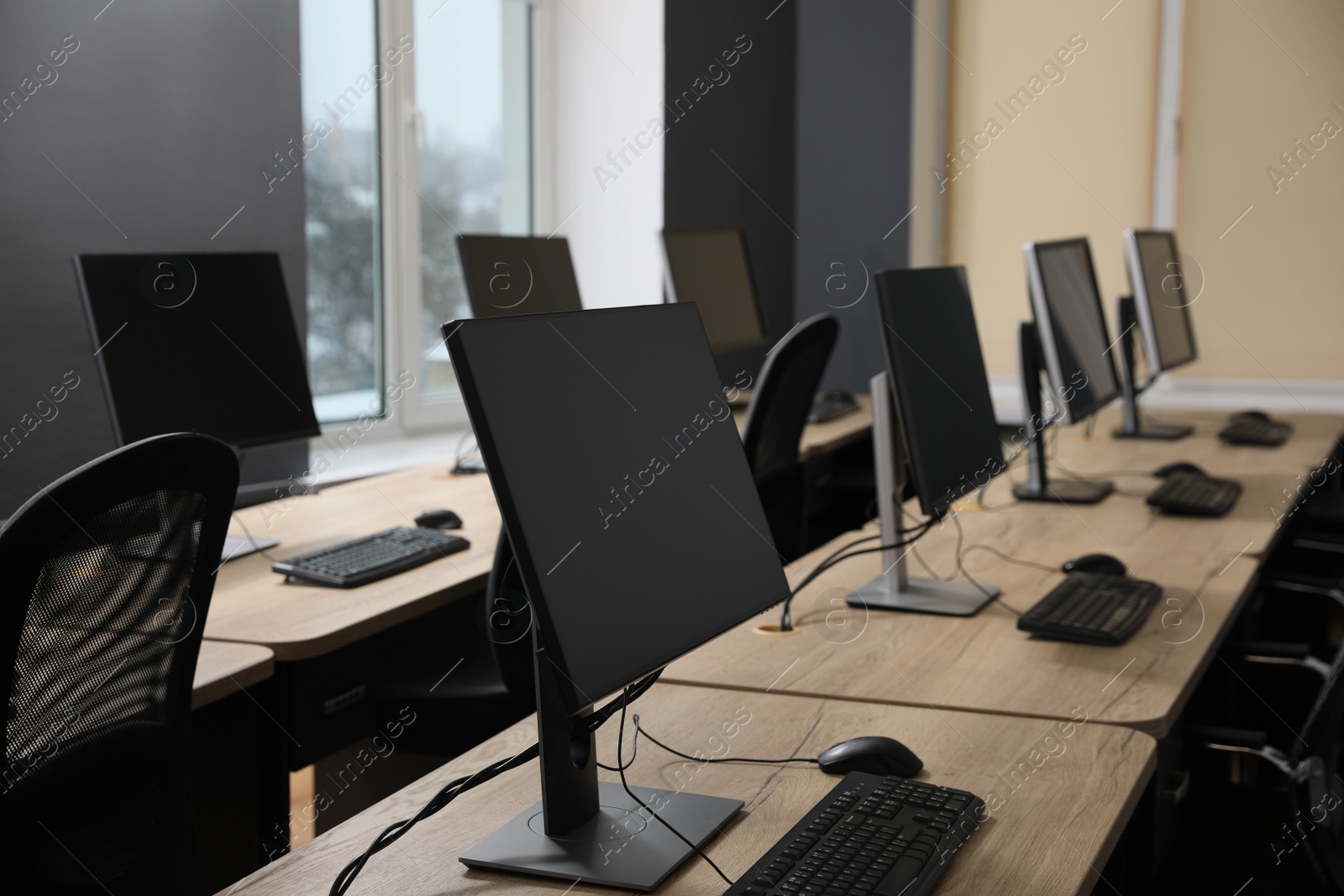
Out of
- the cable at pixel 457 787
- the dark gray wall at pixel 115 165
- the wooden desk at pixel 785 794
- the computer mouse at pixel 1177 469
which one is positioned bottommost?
the computer mouse at pixel 1177 469

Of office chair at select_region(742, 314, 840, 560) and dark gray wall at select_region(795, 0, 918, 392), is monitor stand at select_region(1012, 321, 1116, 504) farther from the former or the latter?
dark gray wall at select_region(795, 0, 918, 392)

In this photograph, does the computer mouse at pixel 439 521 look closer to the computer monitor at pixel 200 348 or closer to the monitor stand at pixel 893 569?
the computer monitor at pixel 200 348

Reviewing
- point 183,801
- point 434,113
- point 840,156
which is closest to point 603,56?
point 434,113

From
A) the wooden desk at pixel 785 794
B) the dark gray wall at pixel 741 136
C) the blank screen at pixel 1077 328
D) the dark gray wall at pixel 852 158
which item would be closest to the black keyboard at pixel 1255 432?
the blank screen at pixel 1077 328

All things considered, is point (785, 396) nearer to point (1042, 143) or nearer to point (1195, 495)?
point (1195, 495)

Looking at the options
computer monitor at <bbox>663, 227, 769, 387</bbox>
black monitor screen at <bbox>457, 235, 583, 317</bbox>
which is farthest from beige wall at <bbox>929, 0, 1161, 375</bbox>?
black monitor screen at <bbox>457, 235, 583, 317</bbox>

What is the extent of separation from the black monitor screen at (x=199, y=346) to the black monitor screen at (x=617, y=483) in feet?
4.21

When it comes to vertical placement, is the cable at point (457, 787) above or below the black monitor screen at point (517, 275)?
below

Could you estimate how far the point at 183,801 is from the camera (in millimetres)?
1437

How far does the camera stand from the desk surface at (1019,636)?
63.4 inches

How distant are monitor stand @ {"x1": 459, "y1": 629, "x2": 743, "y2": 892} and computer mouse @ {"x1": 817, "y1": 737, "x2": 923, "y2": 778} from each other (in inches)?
6.3

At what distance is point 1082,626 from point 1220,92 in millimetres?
3560

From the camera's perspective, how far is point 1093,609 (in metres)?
1.93

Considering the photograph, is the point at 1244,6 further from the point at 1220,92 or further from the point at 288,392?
the point at 288,392
